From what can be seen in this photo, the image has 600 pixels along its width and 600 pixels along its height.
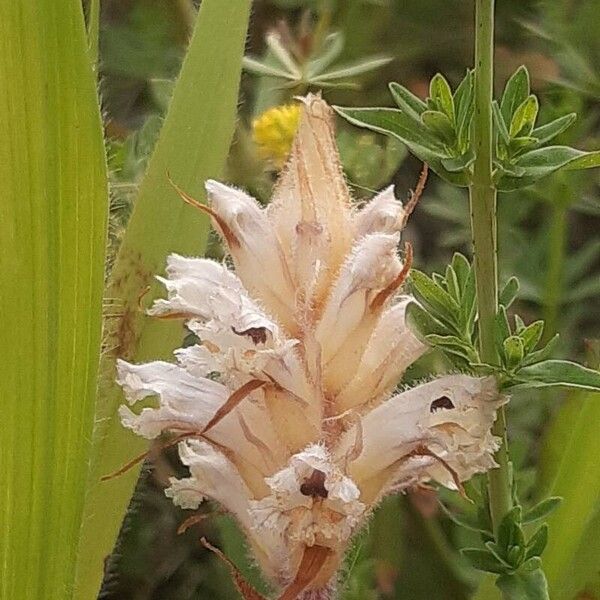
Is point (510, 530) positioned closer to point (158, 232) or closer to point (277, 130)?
point (158, 232)

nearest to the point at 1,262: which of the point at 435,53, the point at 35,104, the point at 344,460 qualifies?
the point at 35,104

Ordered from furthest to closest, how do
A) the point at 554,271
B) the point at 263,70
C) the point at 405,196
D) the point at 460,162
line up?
the point at 405,196 < the point at 554,271 < the point at 263,70 < the point at 460,162

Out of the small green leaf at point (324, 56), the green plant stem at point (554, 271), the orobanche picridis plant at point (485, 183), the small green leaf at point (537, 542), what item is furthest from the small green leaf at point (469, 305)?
the green plant stem at point (554, 271)

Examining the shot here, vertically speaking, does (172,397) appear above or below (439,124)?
below

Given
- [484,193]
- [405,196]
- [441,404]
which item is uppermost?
[484,193]

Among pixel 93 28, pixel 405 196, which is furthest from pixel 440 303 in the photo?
pixel 405 196

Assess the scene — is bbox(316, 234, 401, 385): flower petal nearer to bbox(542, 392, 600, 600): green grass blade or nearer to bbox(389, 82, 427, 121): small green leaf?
bbox(389, 82, 427, 121): small green leaf

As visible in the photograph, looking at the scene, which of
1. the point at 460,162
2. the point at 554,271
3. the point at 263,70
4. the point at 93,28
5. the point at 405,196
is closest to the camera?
the point at 460,162

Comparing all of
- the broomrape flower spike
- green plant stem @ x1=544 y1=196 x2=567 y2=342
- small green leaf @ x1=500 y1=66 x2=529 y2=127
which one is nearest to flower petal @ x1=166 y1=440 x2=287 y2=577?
the broomrape flower spike
